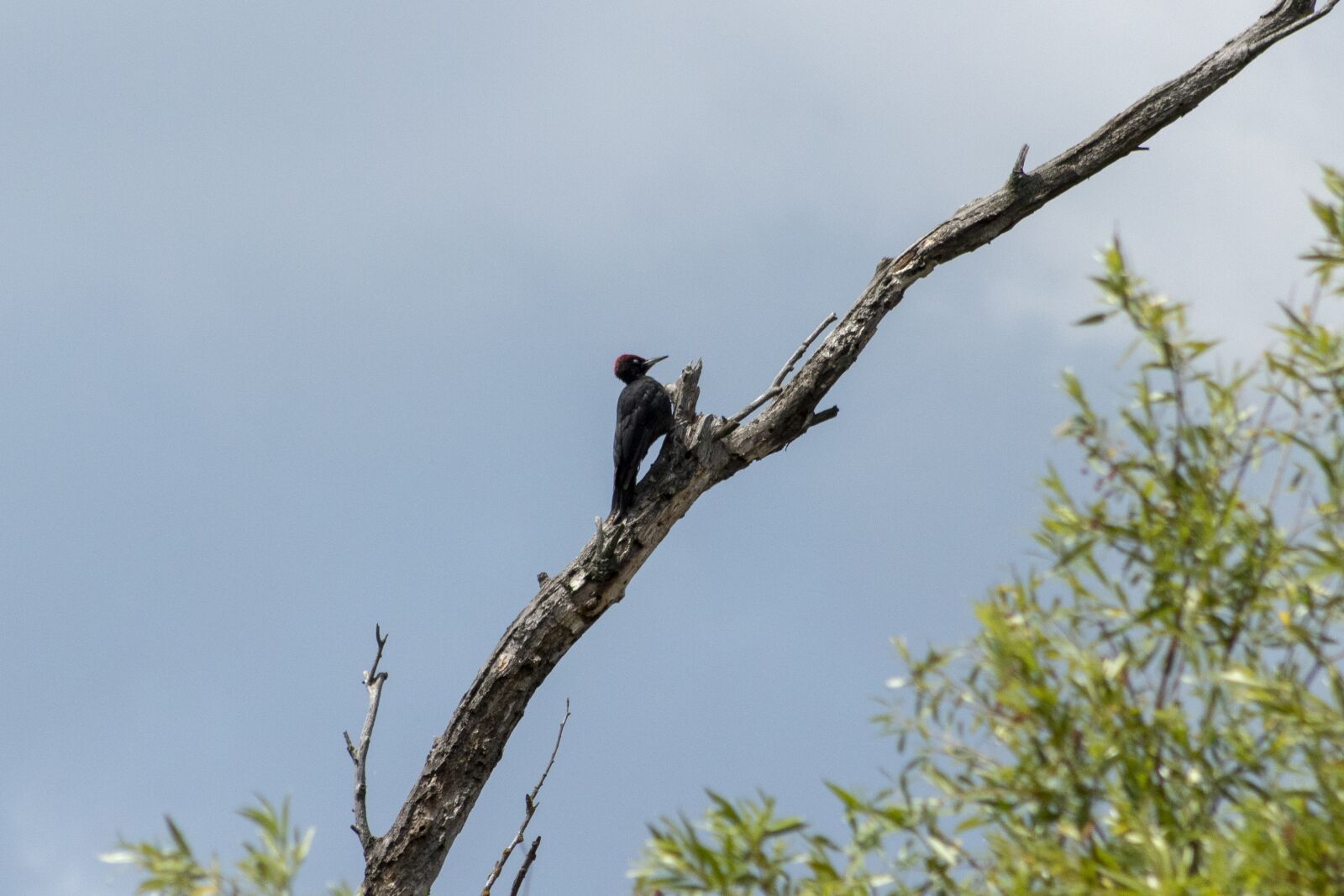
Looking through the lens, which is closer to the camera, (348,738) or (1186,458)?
(1186,458)

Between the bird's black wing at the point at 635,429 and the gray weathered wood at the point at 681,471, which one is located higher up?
the bird's black wing at the point at 635,429

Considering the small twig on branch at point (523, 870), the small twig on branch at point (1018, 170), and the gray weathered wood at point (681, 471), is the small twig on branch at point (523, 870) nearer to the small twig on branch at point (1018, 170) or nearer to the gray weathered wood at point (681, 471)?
the gray weathered wood at point (681, 471)

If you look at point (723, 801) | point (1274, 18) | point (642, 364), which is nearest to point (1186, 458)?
point (723, 801)

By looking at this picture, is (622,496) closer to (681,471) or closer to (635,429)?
(681,471)

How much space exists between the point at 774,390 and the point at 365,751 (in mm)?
2681

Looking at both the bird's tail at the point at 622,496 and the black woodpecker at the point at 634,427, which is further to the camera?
the black woodpecker at the point at 634,427

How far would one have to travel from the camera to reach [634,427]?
24.3 feet

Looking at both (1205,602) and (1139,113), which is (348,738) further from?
(1139,113)

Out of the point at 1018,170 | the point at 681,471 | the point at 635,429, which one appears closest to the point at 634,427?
the point at 635,429

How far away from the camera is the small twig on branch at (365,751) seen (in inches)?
247

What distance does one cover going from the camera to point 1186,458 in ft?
10.5

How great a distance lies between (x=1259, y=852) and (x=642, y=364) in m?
7.34

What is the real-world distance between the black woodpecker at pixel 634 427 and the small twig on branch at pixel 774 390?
0.40m

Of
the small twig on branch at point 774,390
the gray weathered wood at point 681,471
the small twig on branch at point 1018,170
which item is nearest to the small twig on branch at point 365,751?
the gray weathered wood at point 681,471
